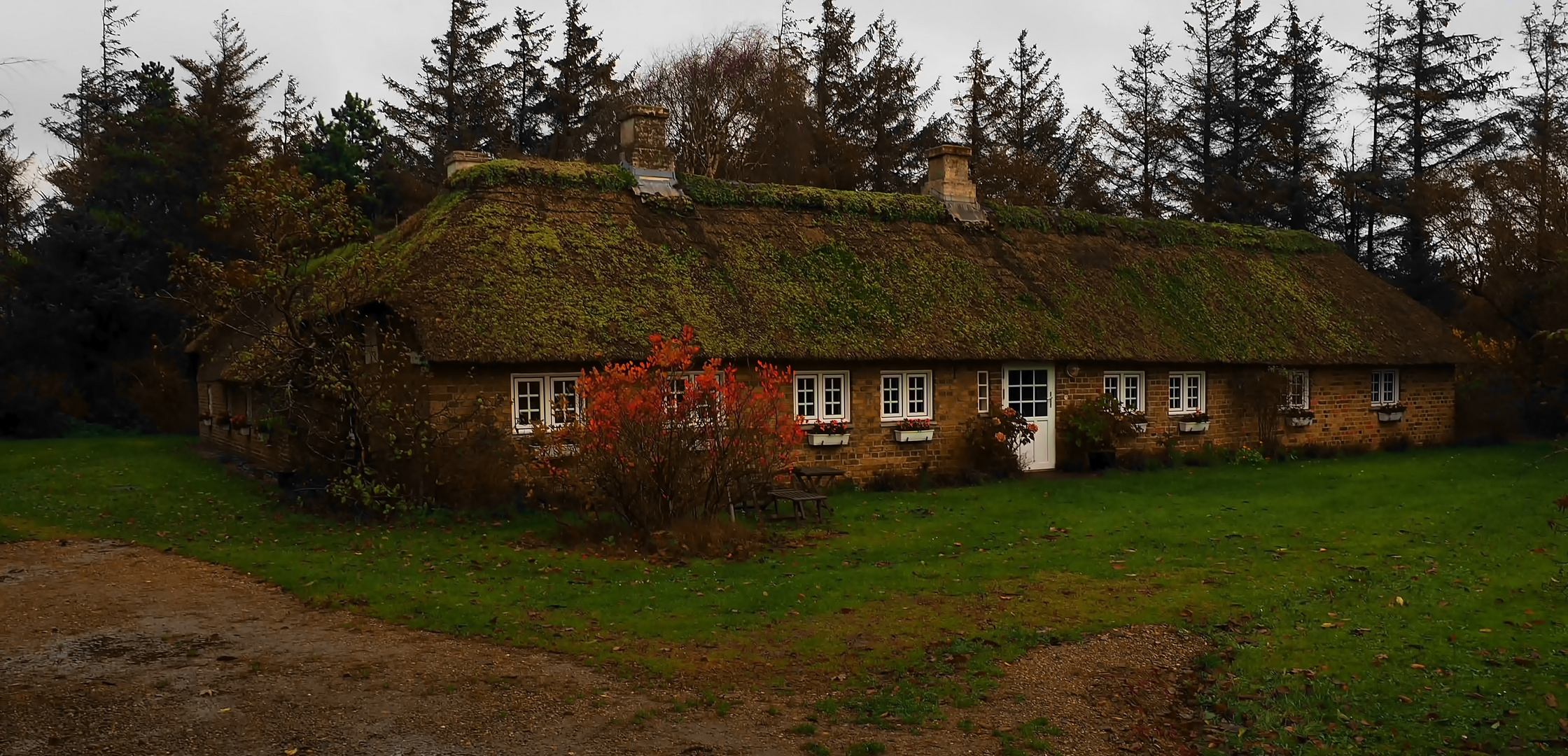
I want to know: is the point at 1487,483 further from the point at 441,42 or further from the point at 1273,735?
the point at 441,42

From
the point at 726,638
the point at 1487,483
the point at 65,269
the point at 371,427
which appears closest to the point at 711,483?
the point at 726,638

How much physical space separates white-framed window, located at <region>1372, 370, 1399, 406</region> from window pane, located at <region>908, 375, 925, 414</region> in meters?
11.8

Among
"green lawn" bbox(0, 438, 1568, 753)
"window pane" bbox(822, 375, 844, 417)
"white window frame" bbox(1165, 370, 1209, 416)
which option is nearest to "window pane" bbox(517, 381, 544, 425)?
"green lawn" bbox(0, 438, 1568, 753)

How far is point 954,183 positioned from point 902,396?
6176 millimetres

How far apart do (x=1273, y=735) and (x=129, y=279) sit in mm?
29810

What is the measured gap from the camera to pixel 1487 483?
1767 centimetres

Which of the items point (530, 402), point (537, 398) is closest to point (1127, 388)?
point (537, 398)

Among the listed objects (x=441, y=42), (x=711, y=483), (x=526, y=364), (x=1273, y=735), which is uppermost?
(x=441, y=42)

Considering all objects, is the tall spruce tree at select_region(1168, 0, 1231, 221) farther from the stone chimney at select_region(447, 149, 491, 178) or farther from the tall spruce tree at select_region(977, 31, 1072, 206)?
the stone chimney at select_region(447, 149, 491, 178)

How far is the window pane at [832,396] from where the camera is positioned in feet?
59.3

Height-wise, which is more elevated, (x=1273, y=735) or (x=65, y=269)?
(x=65, y=269)

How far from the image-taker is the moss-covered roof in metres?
16.1

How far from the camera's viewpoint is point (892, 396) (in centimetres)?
1872

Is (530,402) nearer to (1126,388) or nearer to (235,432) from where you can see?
(235,432)
